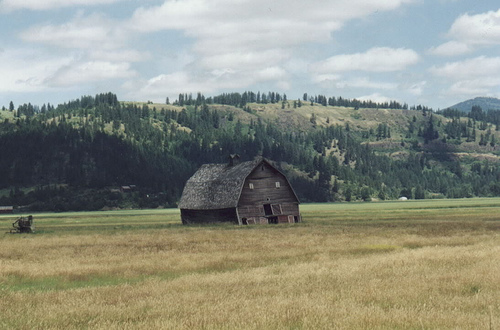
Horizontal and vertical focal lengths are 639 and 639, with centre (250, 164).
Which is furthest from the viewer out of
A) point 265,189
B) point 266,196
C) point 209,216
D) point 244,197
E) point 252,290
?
point 209,216

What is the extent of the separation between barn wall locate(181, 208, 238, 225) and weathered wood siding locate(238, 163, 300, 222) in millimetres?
1190

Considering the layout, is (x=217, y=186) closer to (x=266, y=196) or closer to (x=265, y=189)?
(x=265, y=189)

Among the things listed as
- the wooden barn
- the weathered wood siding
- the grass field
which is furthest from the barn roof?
A: the grass field

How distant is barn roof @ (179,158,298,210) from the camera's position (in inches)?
3034

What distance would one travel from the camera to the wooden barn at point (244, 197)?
76688 mm

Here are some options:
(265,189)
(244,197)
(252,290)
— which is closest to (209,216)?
(244,197)

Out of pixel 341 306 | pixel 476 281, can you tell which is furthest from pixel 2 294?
pixel 476 281

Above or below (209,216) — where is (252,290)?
above

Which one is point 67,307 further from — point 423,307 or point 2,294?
point 423,307

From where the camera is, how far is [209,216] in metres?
79.3

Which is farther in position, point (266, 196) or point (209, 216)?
point (209, 216)

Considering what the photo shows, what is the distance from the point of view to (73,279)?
76.7ft

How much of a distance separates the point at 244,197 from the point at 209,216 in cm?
567

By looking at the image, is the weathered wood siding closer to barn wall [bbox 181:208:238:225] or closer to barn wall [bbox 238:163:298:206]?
barn wall [bbox 238:163:298:206]
